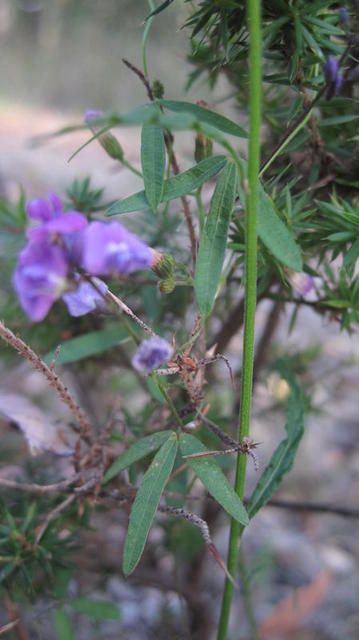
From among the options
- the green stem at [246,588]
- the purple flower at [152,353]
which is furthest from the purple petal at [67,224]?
the green stem at [246,588]

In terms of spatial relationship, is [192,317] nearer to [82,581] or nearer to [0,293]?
[0,293]

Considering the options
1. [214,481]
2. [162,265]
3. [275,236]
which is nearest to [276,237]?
[275,236]

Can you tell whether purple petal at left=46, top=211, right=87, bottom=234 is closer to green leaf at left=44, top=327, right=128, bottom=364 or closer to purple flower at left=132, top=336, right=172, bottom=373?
purple flower at left=132, top=336, right=172, bottom=373

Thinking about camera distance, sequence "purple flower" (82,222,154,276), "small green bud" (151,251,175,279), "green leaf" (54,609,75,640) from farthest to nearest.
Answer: "green leaf" (54,609,75,640) → "small green bud" (151,251,175,279) → "purple flower" (82,222,154,276)

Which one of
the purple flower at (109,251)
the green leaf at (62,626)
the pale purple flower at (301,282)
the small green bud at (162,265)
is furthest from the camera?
the green leaf at (62,626)

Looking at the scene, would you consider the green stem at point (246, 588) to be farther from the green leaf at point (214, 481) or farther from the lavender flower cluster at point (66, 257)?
the lavender flower cluster at point (66, 257)

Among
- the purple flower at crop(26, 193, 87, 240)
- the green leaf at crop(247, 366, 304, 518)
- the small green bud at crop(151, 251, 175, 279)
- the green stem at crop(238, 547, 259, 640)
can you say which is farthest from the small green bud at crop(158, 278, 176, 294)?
the green stem at crop(238, 547, 259, 640)
